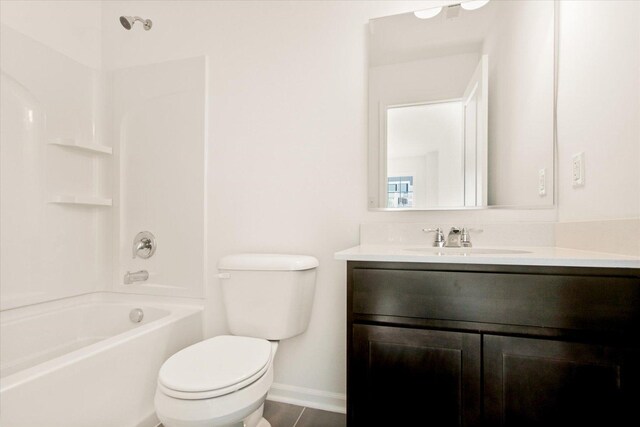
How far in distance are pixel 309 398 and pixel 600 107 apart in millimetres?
1739

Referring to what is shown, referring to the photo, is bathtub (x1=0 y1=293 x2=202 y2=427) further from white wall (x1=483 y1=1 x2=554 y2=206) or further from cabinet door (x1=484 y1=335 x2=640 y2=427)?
white wall (x1=483 y1=1 x2=554 y2=206)

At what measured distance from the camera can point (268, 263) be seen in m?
1.42

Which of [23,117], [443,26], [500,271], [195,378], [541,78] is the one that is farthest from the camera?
[23,117]

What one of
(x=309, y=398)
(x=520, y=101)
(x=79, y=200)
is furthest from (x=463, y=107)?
(x=79, y=200)

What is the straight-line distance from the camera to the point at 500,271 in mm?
940

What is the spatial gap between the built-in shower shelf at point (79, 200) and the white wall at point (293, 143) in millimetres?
672

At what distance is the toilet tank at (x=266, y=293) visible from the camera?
142 cm

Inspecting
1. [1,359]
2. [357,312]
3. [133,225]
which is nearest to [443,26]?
[357,312]

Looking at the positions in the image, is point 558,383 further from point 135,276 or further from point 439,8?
point 135,276

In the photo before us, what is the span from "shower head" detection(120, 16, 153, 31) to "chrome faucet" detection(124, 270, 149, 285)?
1.39m

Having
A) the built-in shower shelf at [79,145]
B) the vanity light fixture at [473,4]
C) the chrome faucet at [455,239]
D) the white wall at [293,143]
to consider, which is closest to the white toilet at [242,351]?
the white wall at [293,143]

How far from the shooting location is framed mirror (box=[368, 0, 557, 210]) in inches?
54.7

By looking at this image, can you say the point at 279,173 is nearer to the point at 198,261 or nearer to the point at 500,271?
the point at 198,261

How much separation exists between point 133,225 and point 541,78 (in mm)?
2297
